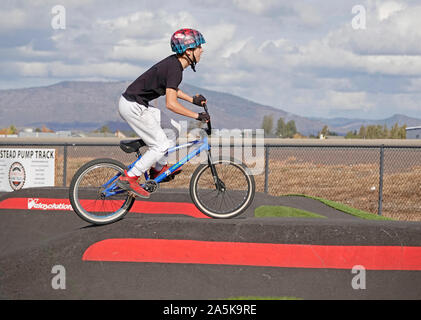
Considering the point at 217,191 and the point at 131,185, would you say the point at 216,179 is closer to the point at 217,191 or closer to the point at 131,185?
the point at 217,191

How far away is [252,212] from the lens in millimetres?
9977

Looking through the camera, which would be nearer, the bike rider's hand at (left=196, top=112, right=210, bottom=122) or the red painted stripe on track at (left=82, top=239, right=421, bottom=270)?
the red painted stripe on track at (left=82, top=239, right=421, bottom=270)

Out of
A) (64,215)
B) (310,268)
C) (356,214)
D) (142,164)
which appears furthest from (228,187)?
(356,214)

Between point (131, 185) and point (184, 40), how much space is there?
1.97 metres

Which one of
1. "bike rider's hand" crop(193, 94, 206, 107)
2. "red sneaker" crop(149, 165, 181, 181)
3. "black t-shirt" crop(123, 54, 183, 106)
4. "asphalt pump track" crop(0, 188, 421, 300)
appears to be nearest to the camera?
"asphalt pump track" crop(0, 188, 421, 300)

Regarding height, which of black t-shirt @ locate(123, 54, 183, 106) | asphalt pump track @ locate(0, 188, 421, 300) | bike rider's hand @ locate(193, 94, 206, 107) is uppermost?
black t-shirt @ locate(123, 54, 183, 106)

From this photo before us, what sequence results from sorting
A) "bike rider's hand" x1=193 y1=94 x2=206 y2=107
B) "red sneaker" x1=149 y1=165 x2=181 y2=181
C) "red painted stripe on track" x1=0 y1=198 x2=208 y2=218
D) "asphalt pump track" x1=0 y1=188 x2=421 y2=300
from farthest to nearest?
"red painted stripe on track" x1=0 y1=198 x2=208 y2=218 < "red sneaker" x1=149 y1=165 x2=181 y2=181 < "bike rider's hand" x1=193 y1=94 x2=206 y2=107 < "asphalt pump track" x1=0 y1=188 x2=421 y2=300

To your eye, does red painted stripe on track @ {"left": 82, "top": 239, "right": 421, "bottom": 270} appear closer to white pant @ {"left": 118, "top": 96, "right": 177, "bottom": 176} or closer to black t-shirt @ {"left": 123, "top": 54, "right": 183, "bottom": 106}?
white pant @ {"left": 118, "top": 96, "right": 177, "bottom": 176}

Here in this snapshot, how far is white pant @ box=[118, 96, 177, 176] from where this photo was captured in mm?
6438

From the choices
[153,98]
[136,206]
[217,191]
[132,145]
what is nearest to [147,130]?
[132,145]

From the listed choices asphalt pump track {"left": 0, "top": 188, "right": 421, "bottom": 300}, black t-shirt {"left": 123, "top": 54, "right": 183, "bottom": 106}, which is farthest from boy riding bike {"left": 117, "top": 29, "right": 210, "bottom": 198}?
asphalt pump track {"left": 0, "top": 188, "right": 421, "bottom": 300}

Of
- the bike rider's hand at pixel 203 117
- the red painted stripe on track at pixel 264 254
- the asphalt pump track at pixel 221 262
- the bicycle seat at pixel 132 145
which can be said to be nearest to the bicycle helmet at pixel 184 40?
the bike rider's hand at pixel 203 117

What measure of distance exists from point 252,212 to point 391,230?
4330 millimetres

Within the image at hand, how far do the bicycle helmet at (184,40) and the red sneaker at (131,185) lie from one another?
1.74m
